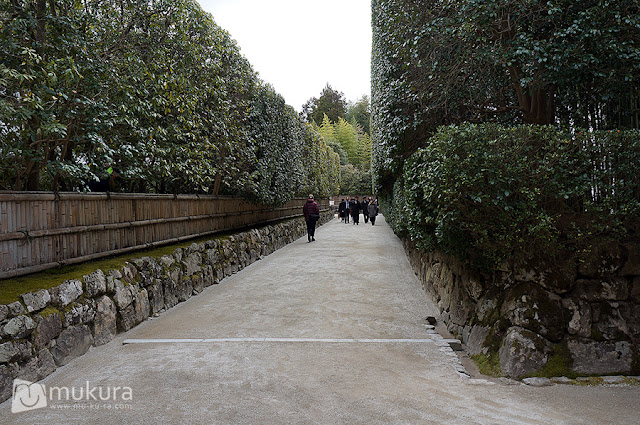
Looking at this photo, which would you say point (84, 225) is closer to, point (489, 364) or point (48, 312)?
point (48, 312)

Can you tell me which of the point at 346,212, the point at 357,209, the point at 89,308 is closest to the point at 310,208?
the point at 89,308

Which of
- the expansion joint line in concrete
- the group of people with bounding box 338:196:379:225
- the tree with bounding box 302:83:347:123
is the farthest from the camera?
the tree with bounding box 302:83:347:123

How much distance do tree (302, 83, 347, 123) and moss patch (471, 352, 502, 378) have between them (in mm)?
75171

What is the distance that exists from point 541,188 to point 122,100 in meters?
6.05

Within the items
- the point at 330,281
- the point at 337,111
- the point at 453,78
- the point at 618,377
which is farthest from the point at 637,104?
the point at 337,111

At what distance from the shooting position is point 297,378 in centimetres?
422

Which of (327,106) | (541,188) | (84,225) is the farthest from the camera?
(327,106)

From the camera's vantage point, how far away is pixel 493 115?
7.77 metres

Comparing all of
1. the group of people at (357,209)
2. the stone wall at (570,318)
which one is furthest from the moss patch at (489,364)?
the group of people at (357,209)

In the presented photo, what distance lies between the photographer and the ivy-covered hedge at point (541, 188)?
167 inches

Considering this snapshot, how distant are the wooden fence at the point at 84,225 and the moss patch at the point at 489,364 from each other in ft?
17.7

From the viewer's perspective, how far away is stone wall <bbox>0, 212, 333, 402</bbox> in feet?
12.7

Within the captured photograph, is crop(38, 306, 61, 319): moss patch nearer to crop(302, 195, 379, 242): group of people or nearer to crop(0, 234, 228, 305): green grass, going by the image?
crop(0, 234, 228, 305): green grass

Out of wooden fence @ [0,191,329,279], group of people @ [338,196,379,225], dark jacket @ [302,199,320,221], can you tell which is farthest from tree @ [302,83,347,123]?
wooden fence @ [0,191,329,279]
